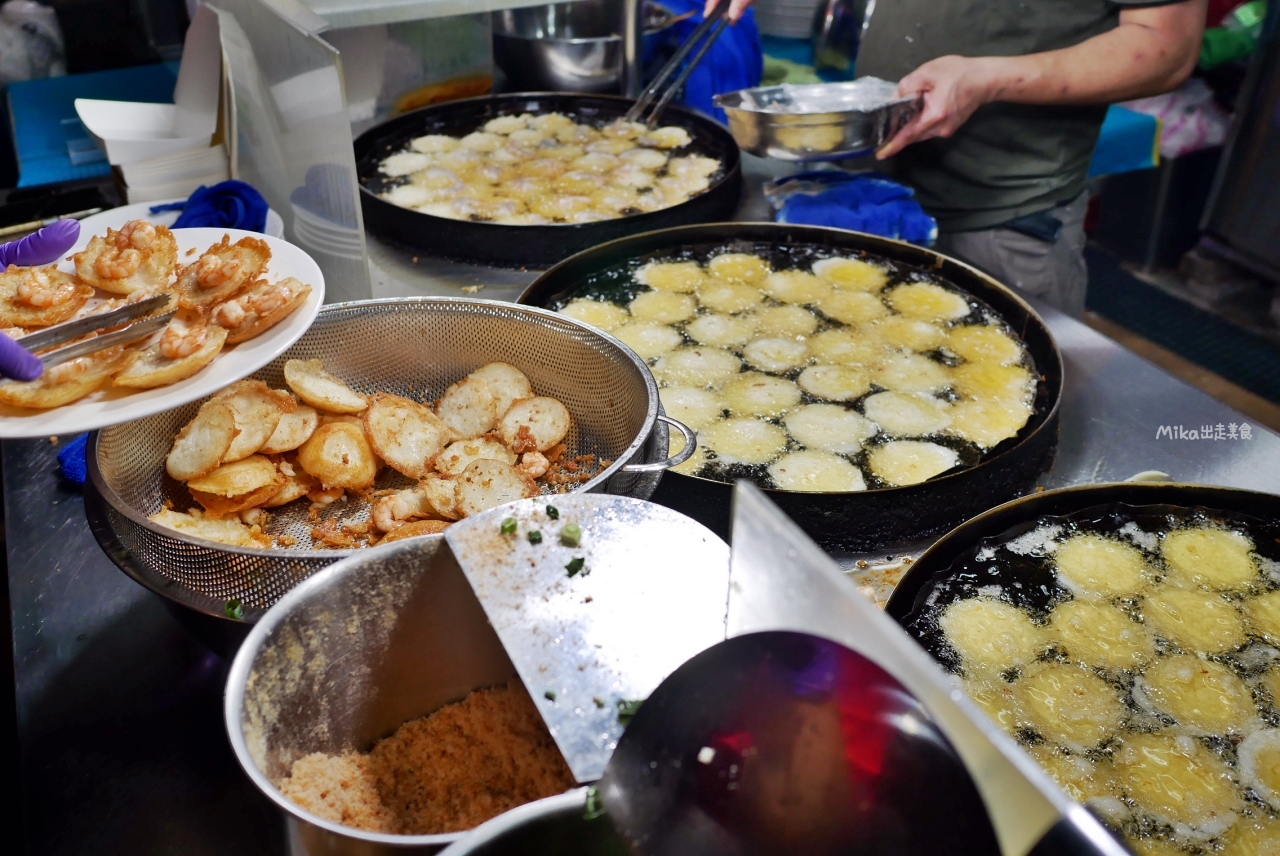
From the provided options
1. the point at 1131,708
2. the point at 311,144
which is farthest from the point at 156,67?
the point at 1131,708

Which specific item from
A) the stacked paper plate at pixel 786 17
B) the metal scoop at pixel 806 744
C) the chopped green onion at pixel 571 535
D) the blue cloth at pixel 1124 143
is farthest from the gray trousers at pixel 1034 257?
the stacked paper plate at pixel 786 17

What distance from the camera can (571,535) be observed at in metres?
1.20

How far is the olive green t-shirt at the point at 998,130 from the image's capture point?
124 inches

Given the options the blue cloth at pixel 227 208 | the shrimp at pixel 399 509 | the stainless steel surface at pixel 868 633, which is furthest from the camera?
the blue cloth at pixel 227 208

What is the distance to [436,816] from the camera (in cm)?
119

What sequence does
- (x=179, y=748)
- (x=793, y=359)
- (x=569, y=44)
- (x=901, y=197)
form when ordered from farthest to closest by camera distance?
(x=569, y=44) → (x=901, y=197) → (x=793, y=359) → (x=179, y=748)

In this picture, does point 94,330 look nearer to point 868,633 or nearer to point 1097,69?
point 868,633

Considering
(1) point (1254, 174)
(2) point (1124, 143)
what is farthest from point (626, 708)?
(1) point (1254, 174)

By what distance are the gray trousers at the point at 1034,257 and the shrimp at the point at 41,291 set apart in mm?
2947

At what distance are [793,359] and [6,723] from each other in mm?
2823

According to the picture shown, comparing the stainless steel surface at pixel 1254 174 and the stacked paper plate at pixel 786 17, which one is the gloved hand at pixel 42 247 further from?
the stainless steel surface at pixel 1254 174

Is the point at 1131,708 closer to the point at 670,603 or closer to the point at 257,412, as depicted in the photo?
the point at 670,603

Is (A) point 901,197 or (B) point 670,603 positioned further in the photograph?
(A) point 901,197

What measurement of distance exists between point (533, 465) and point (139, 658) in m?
0.86
